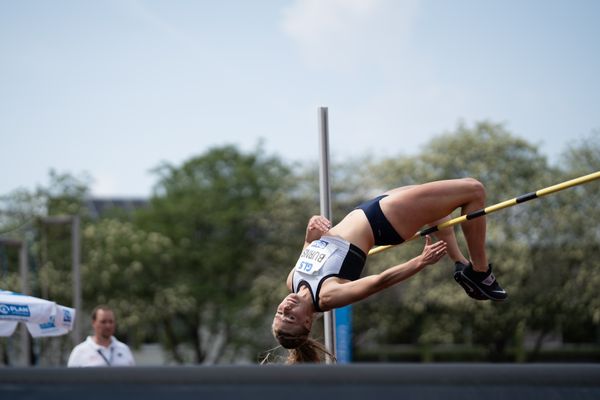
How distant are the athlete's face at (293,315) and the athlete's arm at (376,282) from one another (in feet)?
0.38

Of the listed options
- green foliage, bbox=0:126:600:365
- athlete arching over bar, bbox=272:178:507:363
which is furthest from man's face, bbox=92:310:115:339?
green foliage, bbox=0:126:600:365

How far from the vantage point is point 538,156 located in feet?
88.4

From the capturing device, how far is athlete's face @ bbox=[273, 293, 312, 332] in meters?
5.20

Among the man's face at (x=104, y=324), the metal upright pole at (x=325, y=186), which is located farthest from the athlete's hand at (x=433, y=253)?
the man's face at (x=104, y=324)

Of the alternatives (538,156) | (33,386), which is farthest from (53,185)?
(33,386)

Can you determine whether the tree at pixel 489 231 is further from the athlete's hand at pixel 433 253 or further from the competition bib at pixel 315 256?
the athlete's hand at pixel 433 253

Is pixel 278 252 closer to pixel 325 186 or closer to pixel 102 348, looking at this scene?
pixel 102 348

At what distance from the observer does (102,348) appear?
8078 millimetres

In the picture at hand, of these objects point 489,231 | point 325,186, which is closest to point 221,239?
point 489,231

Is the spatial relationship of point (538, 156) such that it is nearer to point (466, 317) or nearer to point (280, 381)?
point (466, 317)

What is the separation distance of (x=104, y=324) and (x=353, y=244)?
3544mm

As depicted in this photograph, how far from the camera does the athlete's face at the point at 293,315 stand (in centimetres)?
520

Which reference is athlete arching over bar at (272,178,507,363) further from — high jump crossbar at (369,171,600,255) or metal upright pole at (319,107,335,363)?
metal upright pole at (319,107,335,363)

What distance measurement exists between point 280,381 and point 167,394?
0.28 metres
